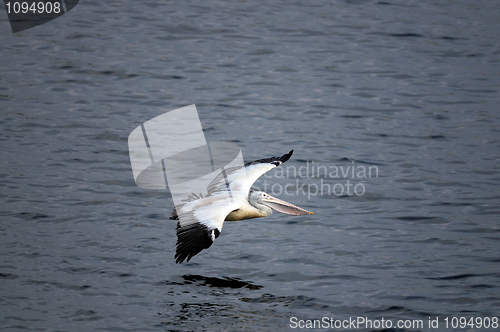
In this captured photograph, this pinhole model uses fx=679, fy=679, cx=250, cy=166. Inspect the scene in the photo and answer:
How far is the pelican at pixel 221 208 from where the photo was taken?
7.13 m

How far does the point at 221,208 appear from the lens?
25.7 feet

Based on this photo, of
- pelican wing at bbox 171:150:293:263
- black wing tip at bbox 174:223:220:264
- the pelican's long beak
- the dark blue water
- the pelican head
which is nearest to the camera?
black wing tip at bbox 174:223:220:264

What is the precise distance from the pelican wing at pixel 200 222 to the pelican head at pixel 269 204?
38cm

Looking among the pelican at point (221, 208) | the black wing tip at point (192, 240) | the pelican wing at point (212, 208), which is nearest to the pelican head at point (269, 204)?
the pelican at point (221, 208)

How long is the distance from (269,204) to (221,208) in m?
1.11

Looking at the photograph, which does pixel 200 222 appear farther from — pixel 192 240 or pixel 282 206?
pixel 282 206

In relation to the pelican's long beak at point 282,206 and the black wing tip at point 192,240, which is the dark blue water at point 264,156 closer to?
the pelican's long beak at point 282,206

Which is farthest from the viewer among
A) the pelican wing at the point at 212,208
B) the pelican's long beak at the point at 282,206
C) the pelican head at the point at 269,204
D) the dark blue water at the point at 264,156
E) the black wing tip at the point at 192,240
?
the pelican's long beak at the point at 282,206

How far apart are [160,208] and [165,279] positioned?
193 cm

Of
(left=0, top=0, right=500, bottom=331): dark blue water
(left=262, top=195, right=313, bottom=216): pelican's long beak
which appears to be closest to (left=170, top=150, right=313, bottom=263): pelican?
(left=262, top=195, right=313, bottom=216): pelican's long beak

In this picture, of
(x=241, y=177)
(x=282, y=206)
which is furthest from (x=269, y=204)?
(x=241, y=177)

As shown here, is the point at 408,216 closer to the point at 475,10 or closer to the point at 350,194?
the point at 350,194

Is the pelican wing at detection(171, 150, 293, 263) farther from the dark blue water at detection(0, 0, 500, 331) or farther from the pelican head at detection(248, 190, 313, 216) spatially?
the dark blue water at detection(0, 0, 500, 331)

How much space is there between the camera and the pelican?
281 inches
